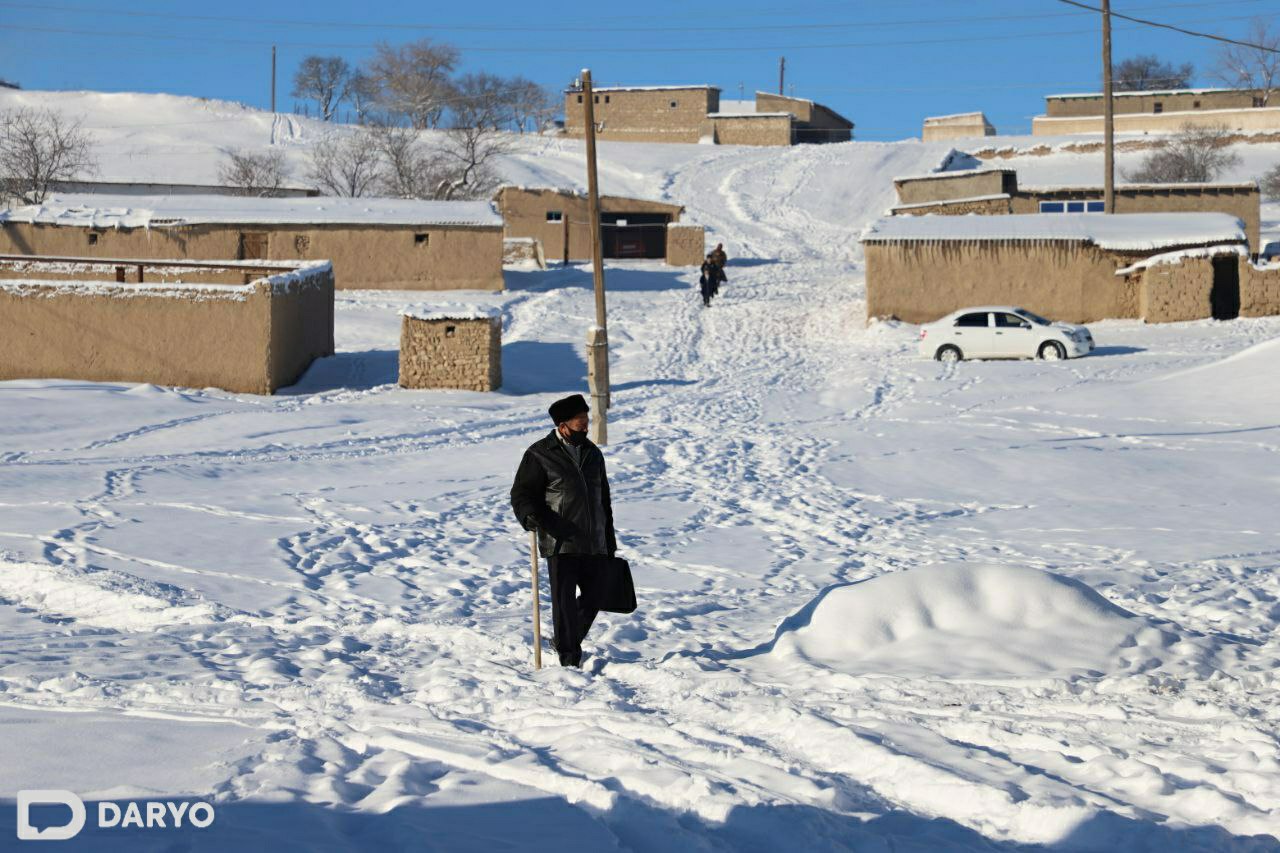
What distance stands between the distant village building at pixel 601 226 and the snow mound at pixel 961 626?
35046 millimetres

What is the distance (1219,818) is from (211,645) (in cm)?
581

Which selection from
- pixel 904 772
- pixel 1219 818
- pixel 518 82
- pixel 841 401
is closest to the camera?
pixel 1219 818

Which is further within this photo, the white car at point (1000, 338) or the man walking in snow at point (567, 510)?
the white car at point (1000, 338)

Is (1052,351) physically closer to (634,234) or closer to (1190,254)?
(1190,254)

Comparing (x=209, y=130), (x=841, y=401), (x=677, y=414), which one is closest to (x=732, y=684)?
(x=677, y=414)

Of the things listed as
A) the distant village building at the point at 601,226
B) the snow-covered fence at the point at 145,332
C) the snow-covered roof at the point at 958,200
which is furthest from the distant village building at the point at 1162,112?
the snow-covered fence at the point at 145,332

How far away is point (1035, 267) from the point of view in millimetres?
33438

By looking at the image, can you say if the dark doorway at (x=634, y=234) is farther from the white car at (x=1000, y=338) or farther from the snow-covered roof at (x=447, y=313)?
the snow-covered roof at (x=447, y=313)

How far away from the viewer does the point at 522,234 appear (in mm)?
48844

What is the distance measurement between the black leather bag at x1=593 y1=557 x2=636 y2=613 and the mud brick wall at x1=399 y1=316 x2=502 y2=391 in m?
16.3

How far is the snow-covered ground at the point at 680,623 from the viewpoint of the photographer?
517cm

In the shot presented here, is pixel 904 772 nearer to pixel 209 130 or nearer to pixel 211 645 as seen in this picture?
pixel 211 645

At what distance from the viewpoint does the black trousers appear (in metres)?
7.83

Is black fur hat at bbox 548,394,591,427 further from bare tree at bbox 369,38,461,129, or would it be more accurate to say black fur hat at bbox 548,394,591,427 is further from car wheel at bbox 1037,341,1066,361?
bare tree at bbox 369,38,461,129
